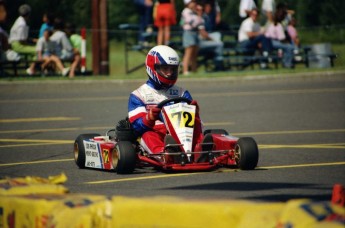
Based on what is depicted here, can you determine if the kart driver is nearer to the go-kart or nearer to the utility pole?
the go-kart

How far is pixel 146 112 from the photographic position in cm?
1150

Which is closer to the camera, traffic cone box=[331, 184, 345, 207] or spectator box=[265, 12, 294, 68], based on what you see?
traffic cone box=[331, 184, 345, 207]

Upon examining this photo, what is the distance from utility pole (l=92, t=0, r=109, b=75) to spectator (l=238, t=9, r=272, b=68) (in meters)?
3.28

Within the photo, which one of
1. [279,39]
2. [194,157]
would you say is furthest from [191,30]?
[194,157]

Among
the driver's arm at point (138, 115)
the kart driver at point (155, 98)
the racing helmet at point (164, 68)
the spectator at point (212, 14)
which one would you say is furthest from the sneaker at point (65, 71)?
the driver's arm at point (138, 115)

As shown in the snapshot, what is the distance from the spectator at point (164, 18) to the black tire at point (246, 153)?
44.0ft

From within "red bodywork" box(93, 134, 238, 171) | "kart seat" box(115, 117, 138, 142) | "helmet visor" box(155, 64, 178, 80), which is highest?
"helmet visor" box(155, 64, 178, 80)

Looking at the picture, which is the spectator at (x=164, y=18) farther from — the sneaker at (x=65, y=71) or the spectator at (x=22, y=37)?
the spectator at (x=22, y=37)

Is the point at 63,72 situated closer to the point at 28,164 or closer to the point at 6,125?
the point at 6,125

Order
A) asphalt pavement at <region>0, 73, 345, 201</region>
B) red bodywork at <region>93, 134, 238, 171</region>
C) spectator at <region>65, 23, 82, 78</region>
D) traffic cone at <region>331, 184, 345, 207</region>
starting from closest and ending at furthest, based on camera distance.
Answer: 1. traffic cone at <region>331, 184, 345, 207</region>
2. asphalt pavement at <region>0, 73, 345, 201</region>
3. red bodywork at <region>93, 134, 238, 171</region>
4. spectator at <region>65, 23, 82, 78</region>

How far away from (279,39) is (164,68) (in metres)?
13.3

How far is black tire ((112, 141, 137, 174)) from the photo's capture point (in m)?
10.8

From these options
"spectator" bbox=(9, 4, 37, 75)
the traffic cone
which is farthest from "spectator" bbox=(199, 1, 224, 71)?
the traffic cone

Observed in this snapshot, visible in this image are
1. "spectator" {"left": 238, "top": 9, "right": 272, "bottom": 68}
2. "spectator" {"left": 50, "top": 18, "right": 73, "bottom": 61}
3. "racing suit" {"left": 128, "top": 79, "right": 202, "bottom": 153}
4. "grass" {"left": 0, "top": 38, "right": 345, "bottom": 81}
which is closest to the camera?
"racing suit" {"left": 128, "top": 79, "right": 202, "bottom": 153}
